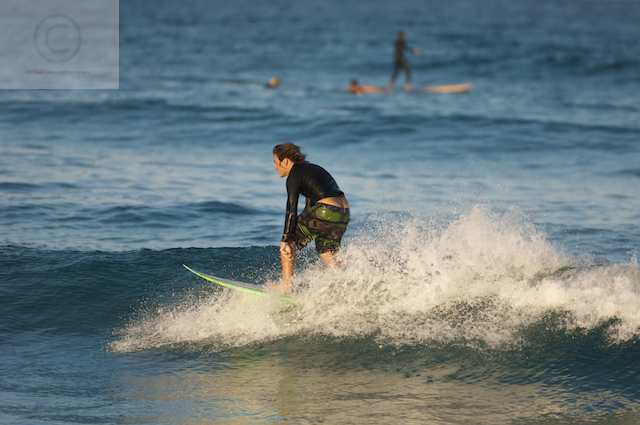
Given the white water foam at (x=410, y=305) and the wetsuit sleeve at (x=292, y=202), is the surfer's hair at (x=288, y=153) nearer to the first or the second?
the wetsuit sleeve at (x=292, y=202)

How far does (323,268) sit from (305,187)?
4.37 feet

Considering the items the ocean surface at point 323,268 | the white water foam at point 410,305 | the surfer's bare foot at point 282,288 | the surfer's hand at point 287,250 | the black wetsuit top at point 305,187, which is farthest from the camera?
the white water foam at point 410,305

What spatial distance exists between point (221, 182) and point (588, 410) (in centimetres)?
927

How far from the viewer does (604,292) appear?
27.7ft

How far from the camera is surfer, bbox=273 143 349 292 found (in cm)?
788

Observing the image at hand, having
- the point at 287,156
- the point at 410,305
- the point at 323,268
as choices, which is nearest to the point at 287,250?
the point at 287,156

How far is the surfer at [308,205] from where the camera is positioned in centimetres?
788

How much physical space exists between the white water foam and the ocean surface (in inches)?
0.8

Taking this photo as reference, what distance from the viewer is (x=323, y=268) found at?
8.97 metres

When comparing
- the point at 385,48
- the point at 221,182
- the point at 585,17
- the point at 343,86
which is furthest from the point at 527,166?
the point at 585,17

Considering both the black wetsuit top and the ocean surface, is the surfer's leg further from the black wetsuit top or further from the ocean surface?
the ocean surface

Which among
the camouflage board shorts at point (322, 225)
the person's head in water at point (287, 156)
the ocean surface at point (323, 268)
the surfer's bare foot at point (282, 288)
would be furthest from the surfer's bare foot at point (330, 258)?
the person's head in water at point (287, 156)

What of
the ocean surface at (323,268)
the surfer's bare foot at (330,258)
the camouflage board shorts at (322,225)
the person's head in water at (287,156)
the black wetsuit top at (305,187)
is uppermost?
the person's head in water at (287,156)

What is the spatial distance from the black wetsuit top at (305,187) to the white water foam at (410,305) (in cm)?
75
